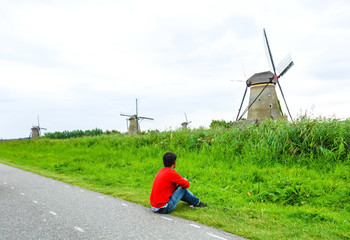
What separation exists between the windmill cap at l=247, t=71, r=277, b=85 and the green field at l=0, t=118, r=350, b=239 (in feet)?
48.2

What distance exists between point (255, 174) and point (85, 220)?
15.3 ft

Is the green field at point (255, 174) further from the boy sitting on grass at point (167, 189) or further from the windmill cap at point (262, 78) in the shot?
the windmill cap at point (262, 78)

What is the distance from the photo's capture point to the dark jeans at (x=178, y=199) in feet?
17.5

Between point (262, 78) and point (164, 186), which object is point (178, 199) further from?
point (262, 78)

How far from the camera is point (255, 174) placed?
7391 mm

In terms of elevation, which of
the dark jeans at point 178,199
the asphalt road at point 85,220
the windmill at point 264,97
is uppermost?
the windmill at point 264,97

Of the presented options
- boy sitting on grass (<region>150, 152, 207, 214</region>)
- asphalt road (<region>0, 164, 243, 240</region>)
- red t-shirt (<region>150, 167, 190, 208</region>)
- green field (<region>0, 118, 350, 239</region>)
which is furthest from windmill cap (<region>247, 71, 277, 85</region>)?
red t-shirt (<region>150, 167, 190, 208</region>)

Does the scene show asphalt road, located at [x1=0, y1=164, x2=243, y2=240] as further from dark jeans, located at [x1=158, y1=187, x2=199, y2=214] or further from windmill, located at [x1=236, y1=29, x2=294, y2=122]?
windmill, located at [x1=236, y1=29, x2=294, y2=122]

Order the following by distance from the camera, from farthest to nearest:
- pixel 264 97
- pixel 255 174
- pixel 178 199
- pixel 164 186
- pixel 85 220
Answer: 1. pixel 264 97
2. pixel 255 174
3. pixel 178 199
4. pixel 164 186
5. pixel 85 220

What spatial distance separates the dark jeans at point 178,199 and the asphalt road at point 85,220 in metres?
0.23

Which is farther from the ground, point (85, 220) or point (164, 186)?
point (164, 186)

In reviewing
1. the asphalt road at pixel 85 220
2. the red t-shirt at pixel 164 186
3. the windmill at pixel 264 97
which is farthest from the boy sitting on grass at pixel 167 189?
the windmill at pixel 264 97

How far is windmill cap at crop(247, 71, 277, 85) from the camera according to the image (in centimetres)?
2434

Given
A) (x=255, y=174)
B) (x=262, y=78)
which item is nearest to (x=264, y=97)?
(x=262, y=78)
